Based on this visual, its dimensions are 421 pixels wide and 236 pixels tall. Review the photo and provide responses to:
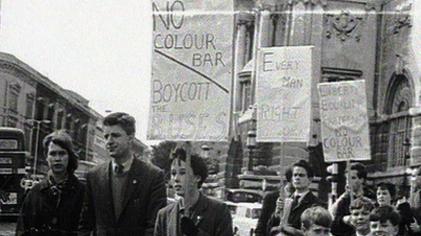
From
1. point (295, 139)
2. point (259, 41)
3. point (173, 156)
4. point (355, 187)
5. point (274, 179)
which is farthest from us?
point (259, 41)

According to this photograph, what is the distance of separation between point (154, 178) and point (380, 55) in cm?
3172

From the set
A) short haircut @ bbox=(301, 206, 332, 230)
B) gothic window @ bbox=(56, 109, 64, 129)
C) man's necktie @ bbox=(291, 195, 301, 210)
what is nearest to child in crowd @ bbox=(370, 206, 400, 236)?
short haircut @ bbox=(301, 206, 332, 230)

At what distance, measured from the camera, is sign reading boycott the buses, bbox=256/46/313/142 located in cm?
1054

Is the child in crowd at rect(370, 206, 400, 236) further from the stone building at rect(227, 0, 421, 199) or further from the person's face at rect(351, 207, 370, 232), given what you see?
the stone building at rect(227, 0, 421, 199)

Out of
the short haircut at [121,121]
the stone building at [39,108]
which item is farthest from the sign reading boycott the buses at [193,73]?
the stone building at [39,108]

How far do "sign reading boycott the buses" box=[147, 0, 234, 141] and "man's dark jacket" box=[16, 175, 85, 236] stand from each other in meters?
0.93

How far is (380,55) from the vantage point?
38.1 m

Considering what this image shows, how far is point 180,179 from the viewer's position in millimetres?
7266

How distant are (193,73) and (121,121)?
1.05 meters

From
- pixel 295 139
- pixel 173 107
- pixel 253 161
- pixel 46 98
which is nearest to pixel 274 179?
pixel 253 161

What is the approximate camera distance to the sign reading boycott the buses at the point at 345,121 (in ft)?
36.0

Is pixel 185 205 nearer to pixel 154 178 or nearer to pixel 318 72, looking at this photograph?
Result: pixel 154 178

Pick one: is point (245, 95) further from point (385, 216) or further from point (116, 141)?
point (385, 216)

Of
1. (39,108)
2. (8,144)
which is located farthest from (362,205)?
(39,108)
